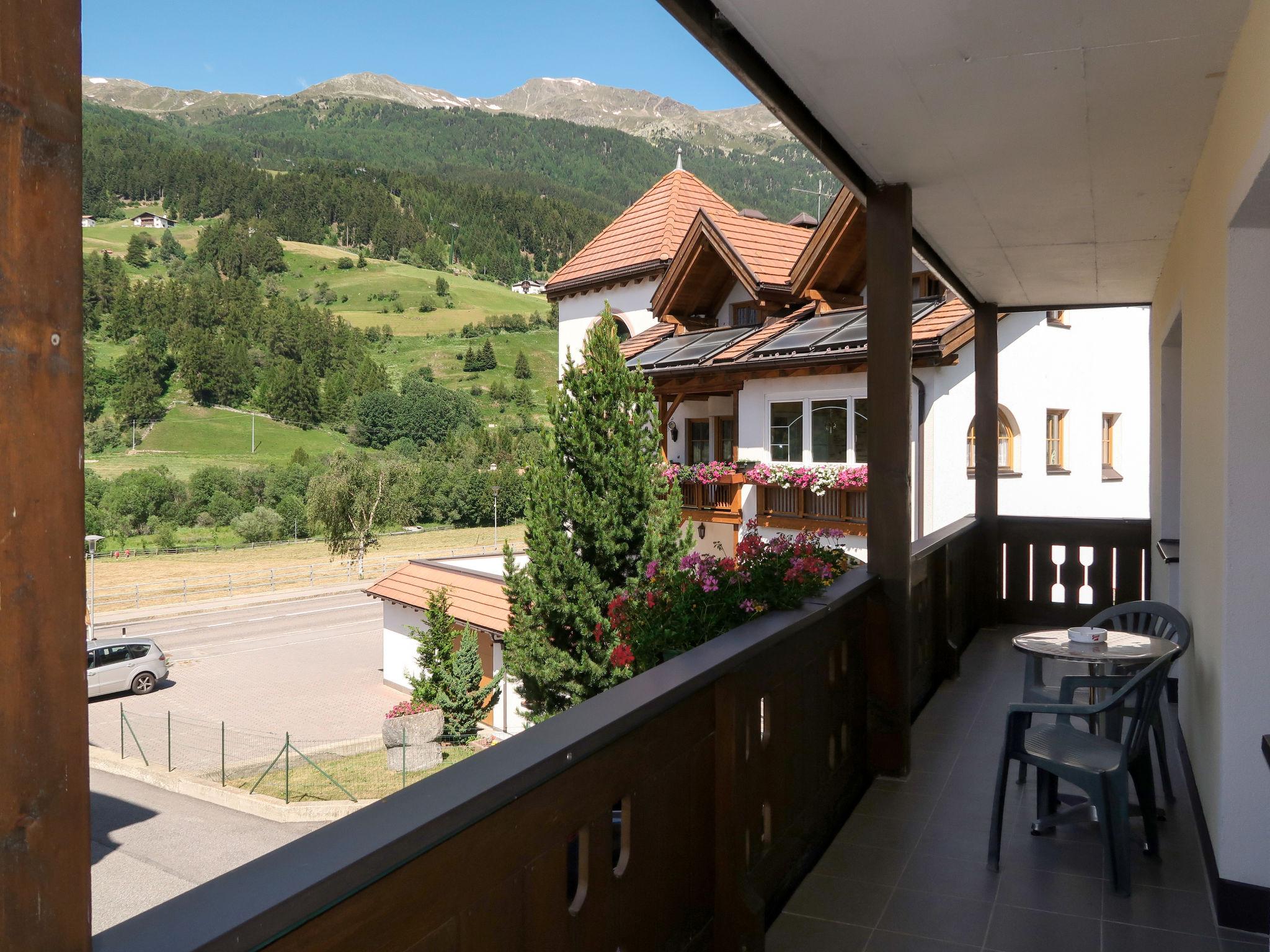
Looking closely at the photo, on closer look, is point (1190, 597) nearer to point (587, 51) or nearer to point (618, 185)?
point (618, 185)

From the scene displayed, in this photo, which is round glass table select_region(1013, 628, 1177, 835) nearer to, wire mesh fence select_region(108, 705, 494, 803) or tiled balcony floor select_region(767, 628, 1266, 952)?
tiled balcony floor select_region(767, 628, 1266, 952)

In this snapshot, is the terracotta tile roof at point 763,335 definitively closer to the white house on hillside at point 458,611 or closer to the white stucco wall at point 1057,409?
the white stucco wall at point 1057,409

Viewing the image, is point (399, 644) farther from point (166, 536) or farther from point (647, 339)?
point (166, 536)

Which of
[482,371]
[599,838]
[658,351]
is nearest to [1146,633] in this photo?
[599,838]

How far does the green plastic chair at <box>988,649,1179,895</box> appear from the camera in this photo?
309 cm

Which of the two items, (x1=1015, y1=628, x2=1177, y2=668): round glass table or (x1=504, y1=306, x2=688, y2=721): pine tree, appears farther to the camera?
(x1=504, y1=306, x2=688, y2=721): pine tree

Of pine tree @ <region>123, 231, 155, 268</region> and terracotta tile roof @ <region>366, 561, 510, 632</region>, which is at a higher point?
pine tree @ <region>123, 231, 155, 268</region>

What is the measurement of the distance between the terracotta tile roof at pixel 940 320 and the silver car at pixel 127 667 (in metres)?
23.3

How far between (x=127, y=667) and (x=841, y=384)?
875 inches

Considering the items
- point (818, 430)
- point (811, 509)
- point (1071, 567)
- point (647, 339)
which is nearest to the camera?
point (1071, 567)

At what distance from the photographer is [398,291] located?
9044 cm

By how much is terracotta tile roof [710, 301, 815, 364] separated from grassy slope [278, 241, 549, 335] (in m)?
70.6

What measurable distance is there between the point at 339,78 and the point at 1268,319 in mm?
192477

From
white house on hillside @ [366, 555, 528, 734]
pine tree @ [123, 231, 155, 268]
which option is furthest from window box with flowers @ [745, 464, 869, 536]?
pine tree @ [123, 231, 155, 268]
